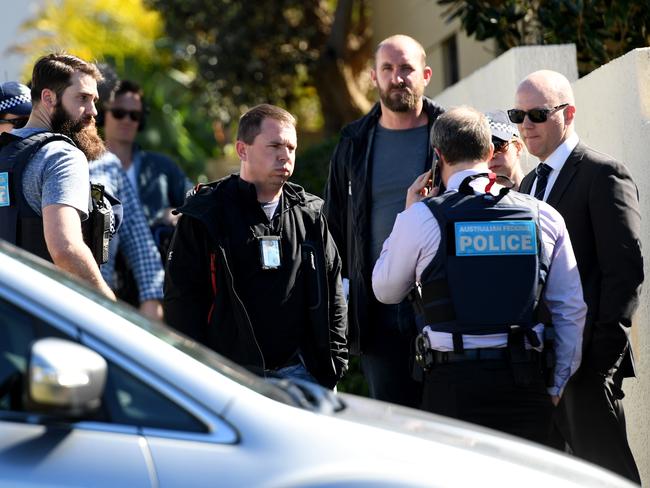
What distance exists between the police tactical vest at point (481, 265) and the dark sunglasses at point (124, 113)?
13.9 ft

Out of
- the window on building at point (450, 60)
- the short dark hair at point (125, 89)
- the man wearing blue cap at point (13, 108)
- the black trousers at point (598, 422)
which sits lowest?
the black trousers at point (598, 422)

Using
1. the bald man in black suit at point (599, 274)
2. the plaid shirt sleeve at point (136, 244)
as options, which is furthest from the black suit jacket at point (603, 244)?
the plaid shirt sleeve at point (136, 244)

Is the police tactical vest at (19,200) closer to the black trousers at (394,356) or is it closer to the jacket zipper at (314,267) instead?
the jacket zipper at (314,267)

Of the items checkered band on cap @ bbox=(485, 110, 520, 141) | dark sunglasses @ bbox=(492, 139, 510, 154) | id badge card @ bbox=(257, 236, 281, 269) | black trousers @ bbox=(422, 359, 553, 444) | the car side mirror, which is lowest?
black trousers @ bbox=(422, 359, 553, 444)

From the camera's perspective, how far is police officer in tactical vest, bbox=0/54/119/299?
5184mm

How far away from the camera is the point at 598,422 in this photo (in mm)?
5562

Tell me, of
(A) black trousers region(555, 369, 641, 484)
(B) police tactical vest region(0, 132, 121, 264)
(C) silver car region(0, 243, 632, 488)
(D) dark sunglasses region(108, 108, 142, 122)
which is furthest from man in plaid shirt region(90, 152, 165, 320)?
(C) silver car region(0, 243, 632, 488)

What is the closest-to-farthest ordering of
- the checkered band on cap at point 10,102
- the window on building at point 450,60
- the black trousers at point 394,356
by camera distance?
the black trousers at point 394,356 → the checkered band on cap at point 10,102 → the window on building at point 450,60

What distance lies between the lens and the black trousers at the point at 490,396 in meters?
4.86

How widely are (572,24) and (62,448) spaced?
21.5 ft

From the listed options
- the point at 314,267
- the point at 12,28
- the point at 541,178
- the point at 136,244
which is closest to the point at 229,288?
the point at 314,267

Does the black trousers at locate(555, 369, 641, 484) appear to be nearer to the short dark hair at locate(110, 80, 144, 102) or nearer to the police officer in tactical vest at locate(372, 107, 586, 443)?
the police officer in tactical vest at locate(372, 107, 586, 443)

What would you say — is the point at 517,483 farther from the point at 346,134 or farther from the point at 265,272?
the point at 346,134

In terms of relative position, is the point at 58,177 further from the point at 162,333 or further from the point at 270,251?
the point at 162,333
